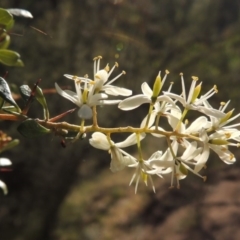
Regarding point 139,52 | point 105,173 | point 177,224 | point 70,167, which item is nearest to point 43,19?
point 139,52

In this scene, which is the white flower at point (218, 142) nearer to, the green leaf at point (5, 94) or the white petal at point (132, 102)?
the white petal at point (132, 102)

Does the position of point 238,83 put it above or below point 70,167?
above

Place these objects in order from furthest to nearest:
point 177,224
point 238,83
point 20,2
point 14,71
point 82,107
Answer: point 238,83
point 177,224
point 14,71
point 20,2
point 82,107

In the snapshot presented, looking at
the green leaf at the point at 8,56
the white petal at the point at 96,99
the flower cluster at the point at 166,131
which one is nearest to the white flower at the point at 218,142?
the flower cluster at the point at 166,131

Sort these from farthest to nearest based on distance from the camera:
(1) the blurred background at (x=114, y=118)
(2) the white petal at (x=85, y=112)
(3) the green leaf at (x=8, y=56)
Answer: (1) the blurred background at (x=114, y=118)
(3) the green leaf at (x=8, y=56)
(2) the white petal at (x=85, y=112)

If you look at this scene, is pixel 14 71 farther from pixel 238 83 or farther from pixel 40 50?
pixel 238 83

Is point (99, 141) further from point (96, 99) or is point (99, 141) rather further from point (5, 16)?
point (5, 16)

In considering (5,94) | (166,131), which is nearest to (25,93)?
(5,94)
